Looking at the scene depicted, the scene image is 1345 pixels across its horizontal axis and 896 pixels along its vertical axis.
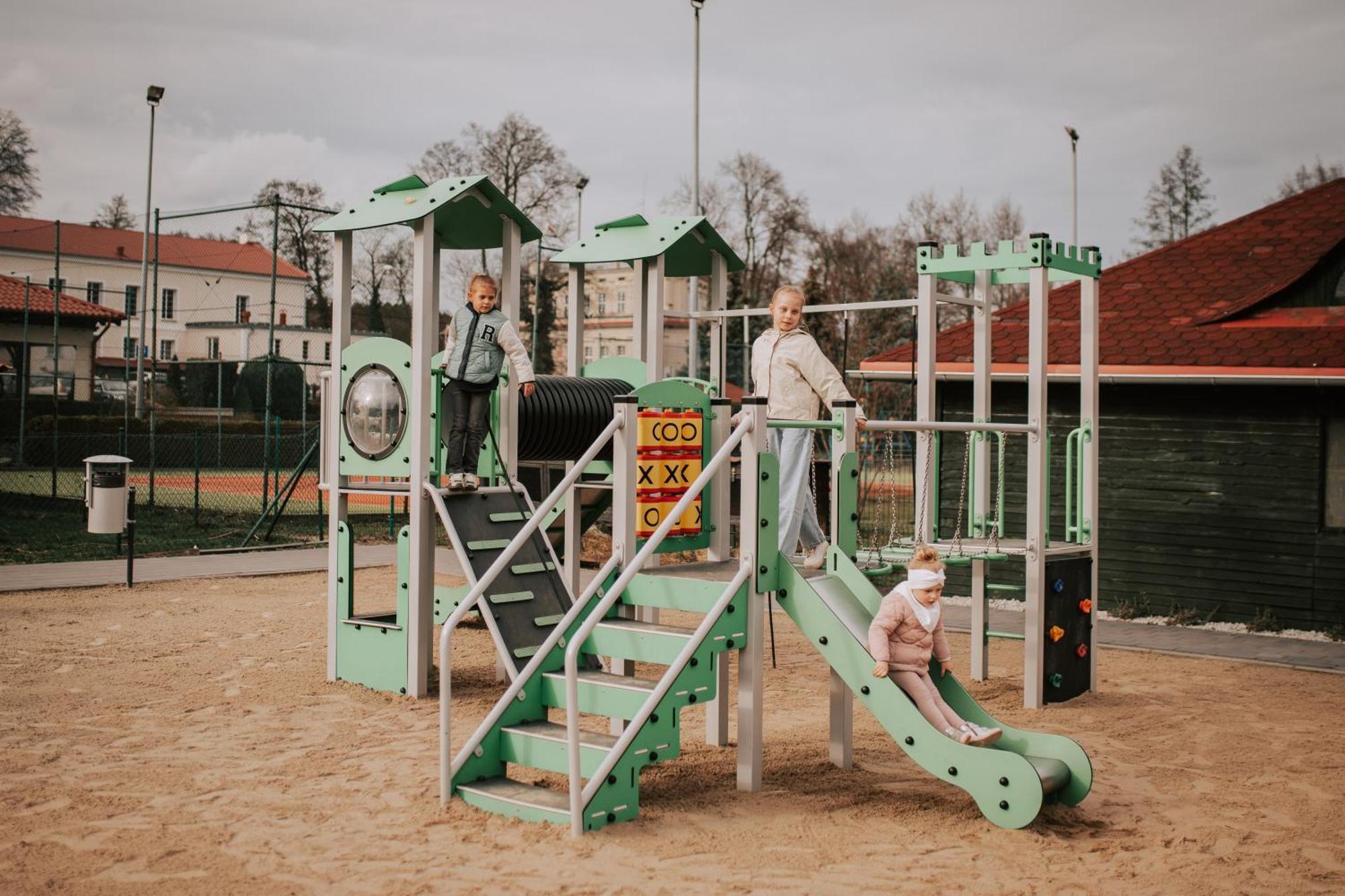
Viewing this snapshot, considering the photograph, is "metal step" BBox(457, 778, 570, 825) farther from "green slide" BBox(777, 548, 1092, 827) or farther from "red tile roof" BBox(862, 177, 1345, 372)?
"red tile roof" BBox(862, 177, 1345, 372)

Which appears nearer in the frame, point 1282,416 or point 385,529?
point 1282,416

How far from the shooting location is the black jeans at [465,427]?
8.22 metres

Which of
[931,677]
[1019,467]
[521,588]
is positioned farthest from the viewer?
[1019,467]

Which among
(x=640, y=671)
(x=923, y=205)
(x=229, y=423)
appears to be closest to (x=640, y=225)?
(x=640, y=671)

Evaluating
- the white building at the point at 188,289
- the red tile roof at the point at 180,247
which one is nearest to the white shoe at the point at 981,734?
the white building at the point at 188,289

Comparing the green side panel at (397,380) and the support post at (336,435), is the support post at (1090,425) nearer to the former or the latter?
the green side panel at (397,380)

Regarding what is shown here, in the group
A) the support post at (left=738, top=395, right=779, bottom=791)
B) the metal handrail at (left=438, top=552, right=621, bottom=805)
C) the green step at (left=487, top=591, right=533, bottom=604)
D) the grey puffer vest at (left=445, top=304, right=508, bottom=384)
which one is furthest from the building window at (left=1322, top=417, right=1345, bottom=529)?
the metal handrail at (left=438, top=552, right=621, bottom=805)

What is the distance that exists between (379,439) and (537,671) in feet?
9.67

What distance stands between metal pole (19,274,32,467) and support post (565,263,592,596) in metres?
15.6

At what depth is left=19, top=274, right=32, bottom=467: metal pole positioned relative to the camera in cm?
2248

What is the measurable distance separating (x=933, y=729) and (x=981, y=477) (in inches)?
164

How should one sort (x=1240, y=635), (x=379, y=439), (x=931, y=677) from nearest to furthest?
(x=931, y=677) → (x=379, y=439) → (x=1240, y=635)

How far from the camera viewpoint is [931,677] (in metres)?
6.32

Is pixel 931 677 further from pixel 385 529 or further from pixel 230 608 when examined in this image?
pixel 385 529
